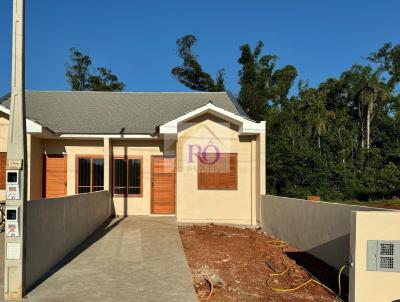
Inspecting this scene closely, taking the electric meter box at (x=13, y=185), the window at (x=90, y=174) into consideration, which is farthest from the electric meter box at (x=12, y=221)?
the window at (x=90, y=174)

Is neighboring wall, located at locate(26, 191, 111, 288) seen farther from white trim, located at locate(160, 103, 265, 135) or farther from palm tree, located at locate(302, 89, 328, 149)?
palm tree, located at locate(302, 89, 328, 149)

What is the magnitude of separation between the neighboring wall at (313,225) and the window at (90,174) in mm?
6542

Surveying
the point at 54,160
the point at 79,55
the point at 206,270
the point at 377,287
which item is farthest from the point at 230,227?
the point at 79,55

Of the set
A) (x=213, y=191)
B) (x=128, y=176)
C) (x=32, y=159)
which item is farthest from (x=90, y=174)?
(x=213, y=191)

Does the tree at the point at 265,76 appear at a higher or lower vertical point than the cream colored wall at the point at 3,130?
higher

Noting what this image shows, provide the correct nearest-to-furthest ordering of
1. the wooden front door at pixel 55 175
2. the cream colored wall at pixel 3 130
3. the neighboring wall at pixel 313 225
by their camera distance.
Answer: the neighboring wall at pixel 313 225, the cream colored wall at pixel 3 130, the wooden front door at pixel 55 175

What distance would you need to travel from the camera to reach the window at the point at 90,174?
1703 cm

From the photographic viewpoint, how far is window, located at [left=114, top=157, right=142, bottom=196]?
17188mm

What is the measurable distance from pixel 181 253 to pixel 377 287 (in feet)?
15.7

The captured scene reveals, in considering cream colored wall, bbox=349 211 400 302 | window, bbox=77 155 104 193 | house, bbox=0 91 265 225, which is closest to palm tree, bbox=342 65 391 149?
house, bbox=0 91 265 225

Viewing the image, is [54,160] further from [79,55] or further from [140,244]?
[79,55]

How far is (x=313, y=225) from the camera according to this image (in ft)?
34.6

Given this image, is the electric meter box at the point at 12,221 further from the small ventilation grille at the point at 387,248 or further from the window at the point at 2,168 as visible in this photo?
the window at the point at 2,168

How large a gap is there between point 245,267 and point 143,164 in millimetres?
8761
